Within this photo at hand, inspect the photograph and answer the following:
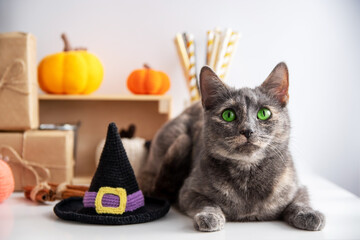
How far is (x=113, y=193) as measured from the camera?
119 centimetres

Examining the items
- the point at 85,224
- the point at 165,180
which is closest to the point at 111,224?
the point at 85,224

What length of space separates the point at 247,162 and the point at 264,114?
0.47 ft

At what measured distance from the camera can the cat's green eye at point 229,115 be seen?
117 centimetres

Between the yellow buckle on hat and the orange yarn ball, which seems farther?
the orange yarn ball

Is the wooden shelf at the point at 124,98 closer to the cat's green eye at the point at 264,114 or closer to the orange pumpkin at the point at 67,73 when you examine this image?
the orange pumpkin at the point at 67,73

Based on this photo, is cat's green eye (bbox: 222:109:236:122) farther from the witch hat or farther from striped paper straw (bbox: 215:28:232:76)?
striped paper straw (bbox: 215:28:232:76)

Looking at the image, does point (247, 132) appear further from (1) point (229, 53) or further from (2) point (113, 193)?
(1) point (229, 53)

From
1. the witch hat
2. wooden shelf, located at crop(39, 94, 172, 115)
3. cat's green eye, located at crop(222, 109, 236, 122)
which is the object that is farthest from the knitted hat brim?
wooden shelf, located at crop(39, 94, 172, 115)

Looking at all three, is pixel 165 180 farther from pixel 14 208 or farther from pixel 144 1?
pixel 144 1

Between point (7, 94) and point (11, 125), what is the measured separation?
5.0 inches

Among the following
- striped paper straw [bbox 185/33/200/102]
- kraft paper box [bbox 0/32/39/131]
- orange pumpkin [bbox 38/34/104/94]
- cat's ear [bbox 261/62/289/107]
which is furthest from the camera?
striped paper straw [bbox 185/33/200/102]

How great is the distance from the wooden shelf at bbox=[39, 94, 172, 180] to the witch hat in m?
0.97

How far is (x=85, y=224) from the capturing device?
119cm

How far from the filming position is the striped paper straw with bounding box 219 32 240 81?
6.73 ft
